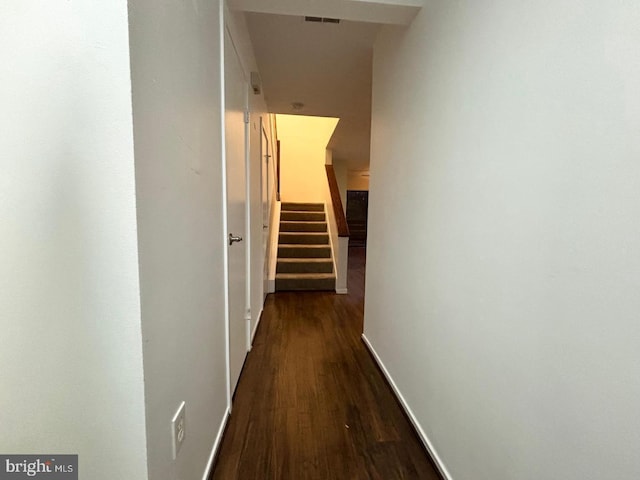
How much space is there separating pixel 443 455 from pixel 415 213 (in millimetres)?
1094

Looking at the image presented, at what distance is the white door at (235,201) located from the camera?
1.52m

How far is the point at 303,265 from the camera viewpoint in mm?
4211

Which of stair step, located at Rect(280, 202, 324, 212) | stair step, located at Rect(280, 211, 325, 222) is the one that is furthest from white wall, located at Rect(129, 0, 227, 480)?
stair step, located at Rect(280, 202, 324, 212)

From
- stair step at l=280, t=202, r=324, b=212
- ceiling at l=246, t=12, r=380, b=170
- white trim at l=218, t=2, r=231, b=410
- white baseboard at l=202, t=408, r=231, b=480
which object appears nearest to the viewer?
white baseboard at l=202, t=408, r=231, b=480

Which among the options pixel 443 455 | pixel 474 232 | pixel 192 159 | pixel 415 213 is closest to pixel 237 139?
pixel 192 159

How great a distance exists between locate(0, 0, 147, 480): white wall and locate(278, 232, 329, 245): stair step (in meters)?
3.96

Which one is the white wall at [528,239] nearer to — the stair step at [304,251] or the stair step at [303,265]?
the stair step at [303,265]

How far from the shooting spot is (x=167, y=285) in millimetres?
816

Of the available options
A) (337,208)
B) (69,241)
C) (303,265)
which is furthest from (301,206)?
(69,241)

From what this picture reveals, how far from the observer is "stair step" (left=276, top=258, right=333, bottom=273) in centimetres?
416

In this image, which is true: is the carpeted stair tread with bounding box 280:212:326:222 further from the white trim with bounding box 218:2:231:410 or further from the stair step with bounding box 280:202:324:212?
the white trim with bounding box 218:2:231:410

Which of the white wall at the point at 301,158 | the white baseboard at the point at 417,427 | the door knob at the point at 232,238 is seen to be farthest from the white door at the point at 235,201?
the white wall at the point at 301,158

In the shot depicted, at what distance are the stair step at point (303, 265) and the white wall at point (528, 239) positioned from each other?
108 inches

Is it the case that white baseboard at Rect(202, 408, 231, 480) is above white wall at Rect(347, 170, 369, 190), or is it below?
below
